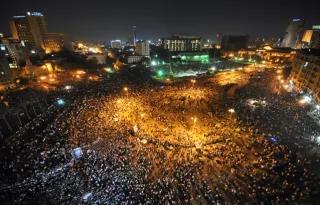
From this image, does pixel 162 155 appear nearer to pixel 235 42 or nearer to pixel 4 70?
pixel 4 70

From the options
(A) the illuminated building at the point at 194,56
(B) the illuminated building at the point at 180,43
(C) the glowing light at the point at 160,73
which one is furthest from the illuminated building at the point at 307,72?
(B) the illuminated building at the point at 180,43

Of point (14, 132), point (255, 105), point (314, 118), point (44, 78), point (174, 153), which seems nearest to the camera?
point (174, 153)

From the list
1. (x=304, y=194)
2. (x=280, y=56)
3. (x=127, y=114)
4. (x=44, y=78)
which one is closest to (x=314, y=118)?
(x=304, y=194)

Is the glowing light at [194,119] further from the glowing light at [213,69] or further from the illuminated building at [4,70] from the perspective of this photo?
the glowing light at [213,69]

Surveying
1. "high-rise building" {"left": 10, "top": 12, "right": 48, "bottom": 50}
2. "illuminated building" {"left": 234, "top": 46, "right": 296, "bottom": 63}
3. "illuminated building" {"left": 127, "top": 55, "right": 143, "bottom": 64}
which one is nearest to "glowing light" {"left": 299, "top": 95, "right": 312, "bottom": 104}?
"illuminated building" {"left": 234, "top": 46, "right": 296, "bottom": 63}

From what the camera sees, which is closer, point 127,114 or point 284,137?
point 284,137

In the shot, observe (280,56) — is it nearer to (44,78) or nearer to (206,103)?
(206,103)

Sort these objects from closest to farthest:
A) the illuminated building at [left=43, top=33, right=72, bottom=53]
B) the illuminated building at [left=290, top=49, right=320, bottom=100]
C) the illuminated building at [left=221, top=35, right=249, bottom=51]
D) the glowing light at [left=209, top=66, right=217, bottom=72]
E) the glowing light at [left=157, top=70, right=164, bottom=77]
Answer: the illuminated building at [left=290, top=49, right=320, bottom=100] → the glowing light at [left=157, top=70, right=164, bottom=77] → the glowing light at [left=209, top=66, right=217, bottom=72] → the illuminated building at [left=43, top=33, right=72, bottom=53] → the illuminated building at [left=221, top=35, right=249, bottom=51]

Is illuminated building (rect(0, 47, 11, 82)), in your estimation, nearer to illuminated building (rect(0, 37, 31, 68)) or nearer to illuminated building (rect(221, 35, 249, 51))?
illuminated building (rect(0, 37, 31, 68))
